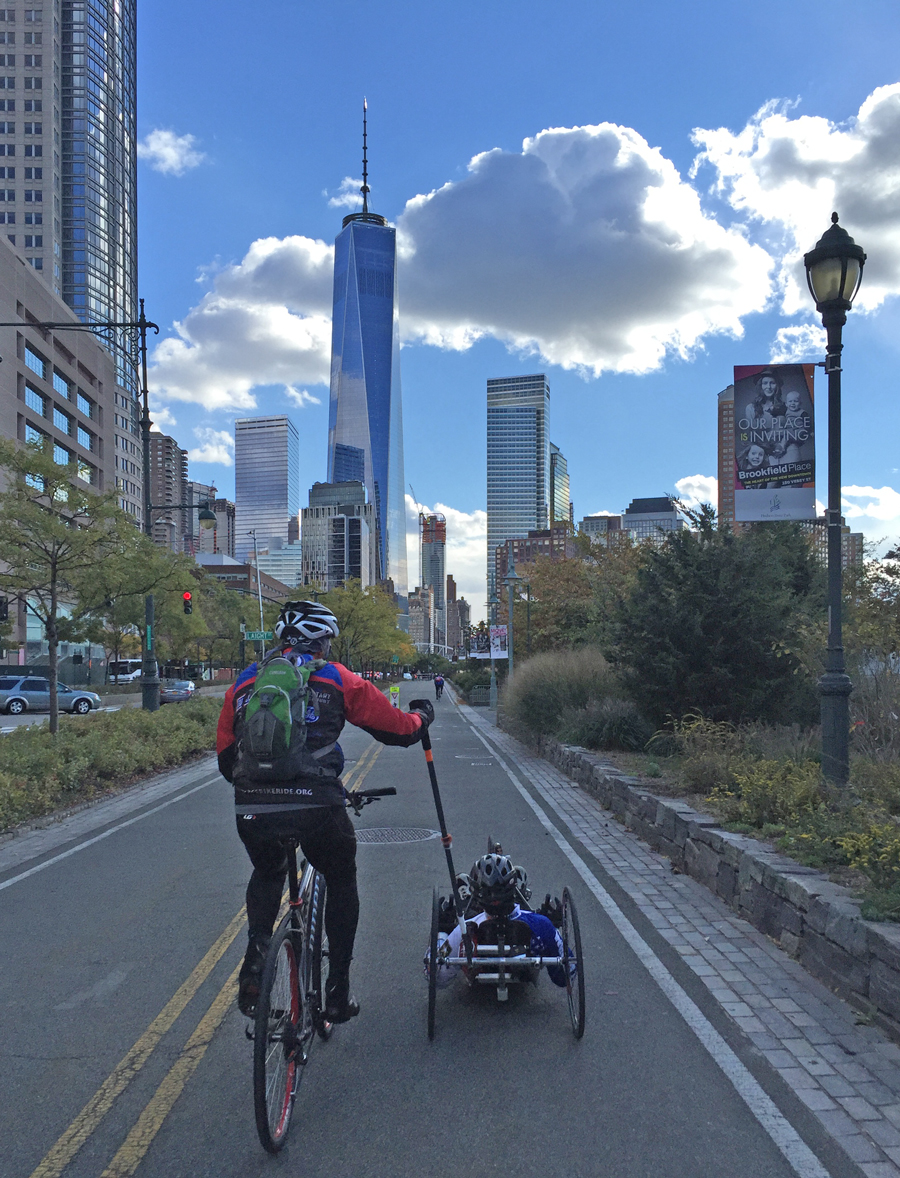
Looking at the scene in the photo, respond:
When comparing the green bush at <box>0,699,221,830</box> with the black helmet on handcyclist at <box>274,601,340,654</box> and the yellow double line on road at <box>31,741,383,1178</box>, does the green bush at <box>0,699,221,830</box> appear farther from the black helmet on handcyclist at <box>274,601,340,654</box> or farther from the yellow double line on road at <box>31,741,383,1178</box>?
the black helmet on handcyclist at <box>274,601,340,654</box>

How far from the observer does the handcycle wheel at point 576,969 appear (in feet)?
14.1

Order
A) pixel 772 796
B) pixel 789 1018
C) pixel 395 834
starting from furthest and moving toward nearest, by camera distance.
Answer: pixel 395 834 < pixel 772 796 < pixel 789 1018

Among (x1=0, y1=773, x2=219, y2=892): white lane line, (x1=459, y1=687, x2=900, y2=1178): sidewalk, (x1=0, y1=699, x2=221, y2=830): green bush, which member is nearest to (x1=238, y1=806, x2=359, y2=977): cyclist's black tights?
(x1=459, y1=687, x2=900, y2=1178): sidewalk

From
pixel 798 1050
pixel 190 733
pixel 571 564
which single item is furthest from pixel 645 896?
pixel 571 564

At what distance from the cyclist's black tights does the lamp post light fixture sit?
5353 millimetres

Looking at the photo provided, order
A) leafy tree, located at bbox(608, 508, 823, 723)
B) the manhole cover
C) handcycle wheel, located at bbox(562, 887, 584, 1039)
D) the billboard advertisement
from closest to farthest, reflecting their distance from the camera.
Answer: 1. handcycle wheel, located at bbox(562, 887, 584, 1039)
2. the billboard advertisement
3. the manhole cover
4. leafy tree, located at bbox(608, 508, 823, 723)

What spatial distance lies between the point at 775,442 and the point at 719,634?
187 inches

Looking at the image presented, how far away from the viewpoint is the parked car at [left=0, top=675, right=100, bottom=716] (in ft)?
121

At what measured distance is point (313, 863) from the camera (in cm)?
379

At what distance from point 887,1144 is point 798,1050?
2.79 feet

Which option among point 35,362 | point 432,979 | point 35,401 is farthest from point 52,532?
point 35,362

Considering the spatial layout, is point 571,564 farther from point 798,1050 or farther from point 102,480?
point 102,480

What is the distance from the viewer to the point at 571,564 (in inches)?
1534

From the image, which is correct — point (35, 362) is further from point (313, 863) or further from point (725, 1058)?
point (725, 1058)
